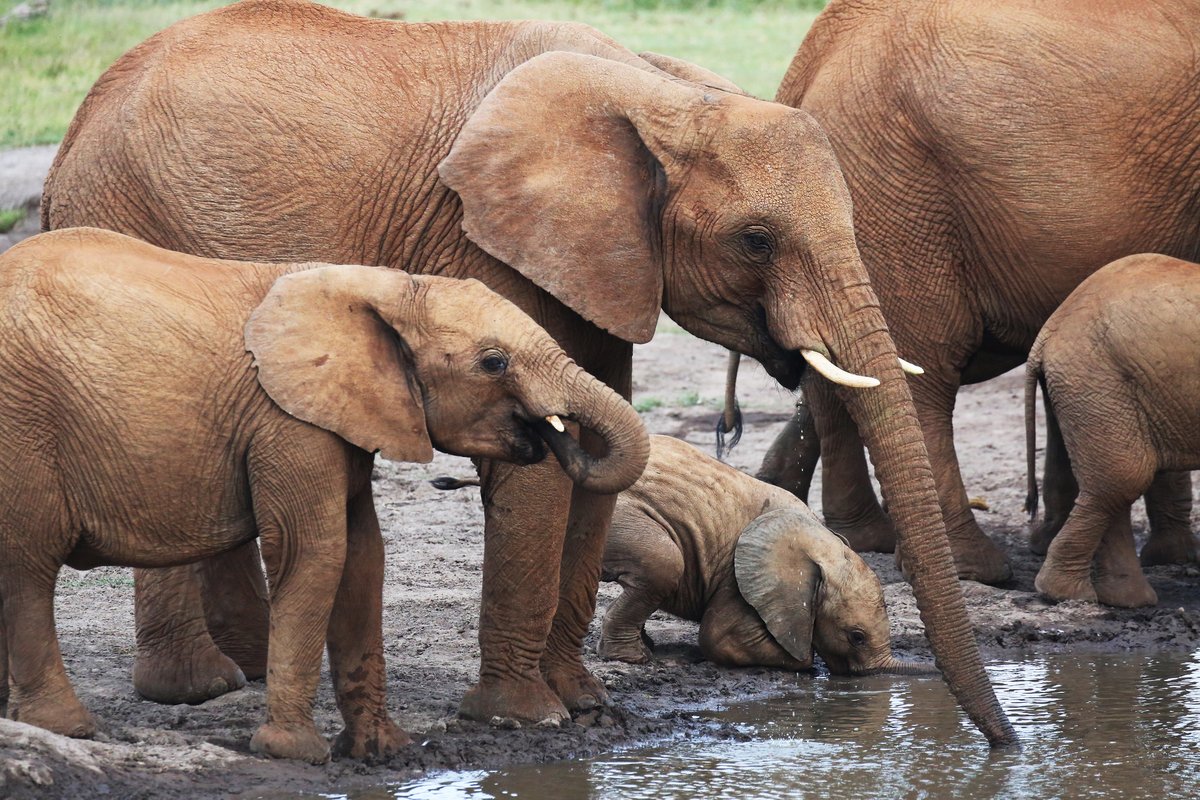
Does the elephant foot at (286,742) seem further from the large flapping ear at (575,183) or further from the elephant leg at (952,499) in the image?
the elephant leg at (952,499)

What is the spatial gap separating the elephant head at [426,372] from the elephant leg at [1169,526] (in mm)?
4031

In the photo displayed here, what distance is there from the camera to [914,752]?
20.2 ft

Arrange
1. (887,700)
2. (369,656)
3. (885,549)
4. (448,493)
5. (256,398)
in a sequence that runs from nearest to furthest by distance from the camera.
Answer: (256,398) < (369,656) < (887,700) < (885,549) < (448,493)

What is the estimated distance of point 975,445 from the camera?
35.6 feet

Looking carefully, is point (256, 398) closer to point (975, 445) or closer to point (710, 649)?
point (710, 649)

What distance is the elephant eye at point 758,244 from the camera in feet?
19.1

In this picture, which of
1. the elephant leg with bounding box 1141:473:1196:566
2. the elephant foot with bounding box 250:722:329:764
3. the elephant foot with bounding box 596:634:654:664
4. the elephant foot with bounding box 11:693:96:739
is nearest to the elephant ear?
the elephant foot with bounding box 250:722:329:764

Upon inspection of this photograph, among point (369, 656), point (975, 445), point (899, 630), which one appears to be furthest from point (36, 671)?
point (975, 445)

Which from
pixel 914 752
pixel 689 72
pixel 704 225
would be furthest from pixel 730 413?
pixel 704 225

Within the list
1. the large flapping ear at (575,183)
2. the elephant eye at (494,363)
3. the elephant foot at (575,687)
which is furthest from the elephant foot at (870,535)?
the elephant eye at (494,363)

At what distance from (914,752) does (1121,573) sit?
2.27 m

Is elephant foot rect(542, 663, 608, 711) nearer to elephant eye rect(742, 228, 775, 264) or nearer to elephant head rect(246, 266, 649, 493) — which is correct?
elephant head rect(246, 266, 649, 493)

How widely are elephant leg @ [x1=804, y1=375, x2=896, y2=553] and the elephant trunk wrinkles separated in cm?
294

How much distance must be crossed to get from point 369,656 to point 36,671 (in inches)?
35.2
